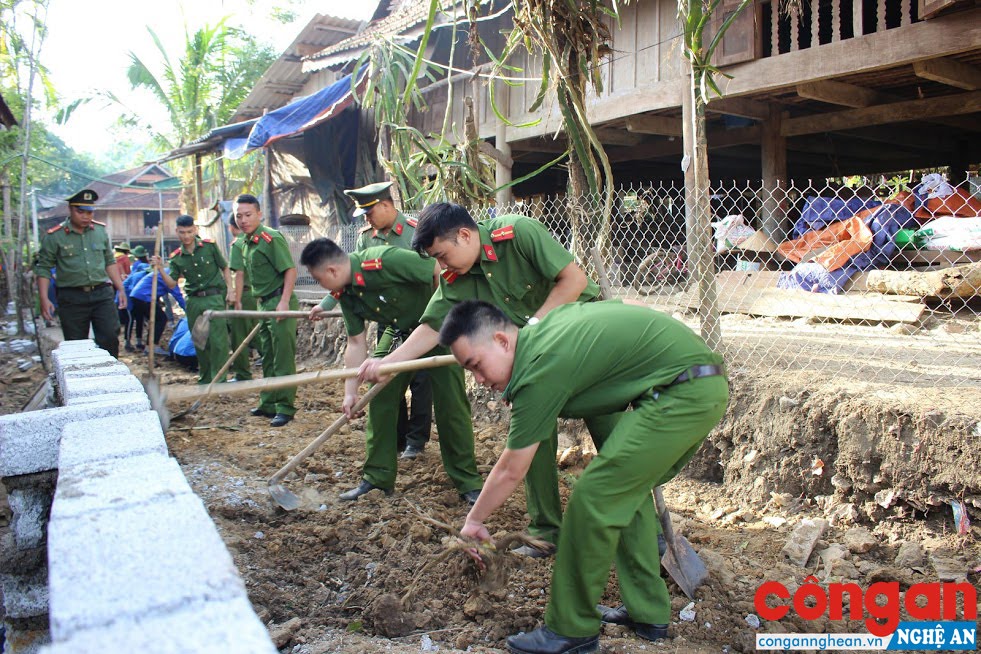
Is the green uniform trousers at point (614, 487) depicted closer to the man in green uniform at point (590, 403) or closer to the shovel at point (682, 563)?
the man in green uniform at point (590, 403)

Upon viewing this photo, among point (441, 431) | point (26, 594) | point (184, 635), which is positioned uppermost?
point (184, 635)

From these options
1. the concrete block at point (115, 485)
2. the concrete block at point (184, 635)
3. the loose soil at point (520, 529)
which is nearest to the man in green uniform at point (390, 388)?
the loose soil at point (520, 529)

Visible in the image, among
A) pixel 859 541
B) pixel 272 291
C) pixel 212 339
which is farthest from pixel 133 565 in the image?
pixel 212 339

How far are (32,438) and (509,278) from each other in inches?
78.6

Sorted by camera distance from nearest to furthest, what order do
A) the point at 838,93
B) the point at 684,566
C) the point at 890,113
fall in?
the point at 684,566 < the point at 838,93 < the point at 890,113

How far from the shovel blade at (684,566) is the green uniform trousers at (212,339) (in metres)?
4.69

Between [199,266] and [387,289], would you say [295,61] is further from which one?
[387,289]

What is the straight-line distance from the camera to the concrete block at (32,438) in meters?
2.43

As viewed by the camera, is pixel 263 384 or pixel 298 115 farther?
pixel 298 115

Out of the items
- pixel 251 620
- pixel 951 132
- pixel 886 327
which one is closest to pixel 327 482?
pixel 251 620

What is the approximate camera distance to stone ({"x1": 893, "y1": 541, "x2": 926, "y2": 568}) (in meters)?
3.10

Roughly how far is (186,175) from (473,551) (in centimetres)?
1898

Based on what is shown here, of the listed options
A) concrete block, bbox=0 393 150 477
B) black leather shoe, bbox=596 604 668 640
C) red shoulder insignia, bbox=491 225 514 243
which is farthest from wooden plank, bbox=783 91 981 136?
concrete block, bbox=0 393 150 477

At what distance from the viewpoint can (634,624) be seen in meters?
2.54
